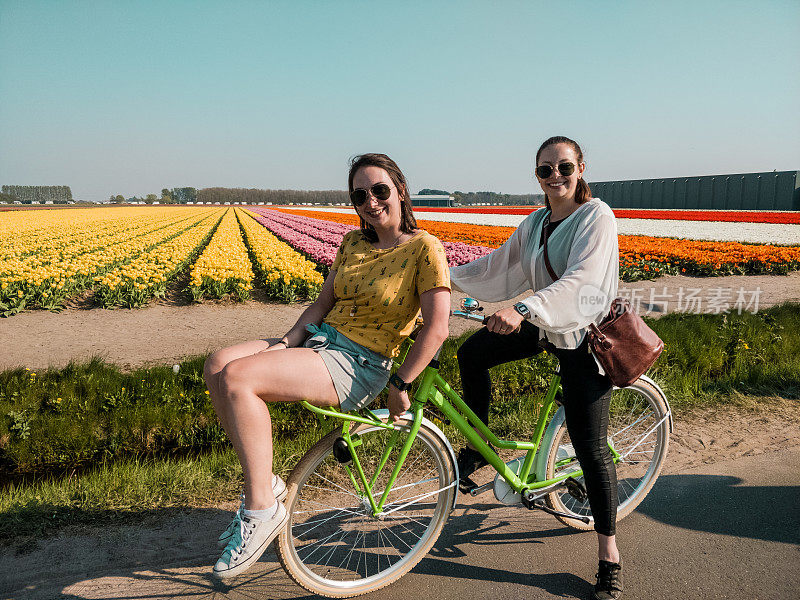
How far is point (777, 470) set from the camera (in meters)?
3.53

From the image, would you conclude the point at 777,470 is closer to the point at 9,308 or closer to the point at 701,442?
the point at 701,442

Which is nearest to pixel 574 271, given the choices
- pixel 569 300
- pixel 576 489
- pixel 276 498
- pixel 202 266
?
pixel 569 300

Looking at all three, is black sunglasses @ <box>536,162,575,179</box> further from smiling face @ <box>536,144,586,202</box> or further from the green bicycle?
the green bicycle

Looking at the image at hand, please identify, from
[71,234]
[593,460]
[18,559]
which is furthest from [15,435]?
[71,234]

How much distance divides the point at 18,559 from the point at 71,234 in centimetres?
2251

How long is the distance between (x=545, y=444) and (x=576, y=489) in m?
0.29

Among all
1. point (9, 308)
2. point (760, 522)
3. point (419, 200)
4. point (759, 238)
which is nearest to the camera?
point (760, 522)

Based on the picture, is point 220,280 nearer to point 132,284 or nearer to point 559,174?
point 132,284

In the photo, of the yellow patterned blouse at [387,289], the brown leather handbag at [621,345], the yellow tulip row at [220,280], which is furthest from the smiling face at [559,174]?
the yellow tulip row at [220,280]

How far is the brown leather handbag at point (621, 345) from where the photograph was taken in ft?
7.81

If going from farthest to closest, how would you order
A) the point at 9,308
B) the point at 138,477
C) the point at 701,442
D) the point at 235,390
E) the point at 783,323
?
the point at 9,308 → the point at 783,323 → the point at 701,442 → the point at 138,477 → the point at 235,390

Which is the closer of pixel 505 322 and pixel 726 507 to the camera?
pixel 505 322

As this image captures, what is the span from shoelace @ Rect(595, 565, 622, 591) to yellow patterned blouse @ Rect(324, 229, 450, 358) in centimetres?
132

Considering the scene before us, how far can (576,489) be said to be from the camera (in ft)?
9.34
